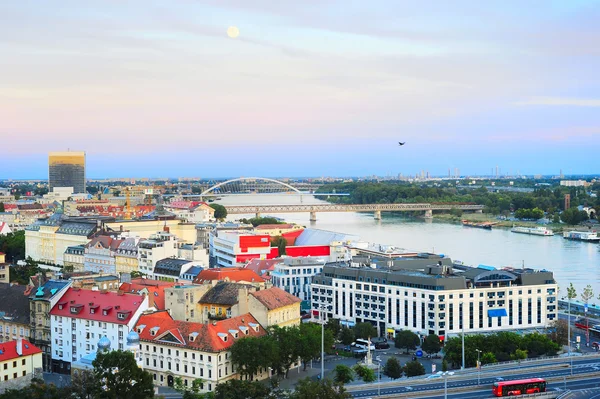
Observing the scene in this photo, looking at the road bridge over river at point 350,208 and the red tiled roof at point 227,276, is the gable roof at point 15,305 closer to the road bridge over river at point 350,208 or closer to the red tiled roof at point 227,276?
the red tiled roof at point 227,276

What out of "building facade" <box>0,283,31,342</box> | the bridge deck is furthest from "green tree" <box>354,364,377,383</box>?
the bridge deck

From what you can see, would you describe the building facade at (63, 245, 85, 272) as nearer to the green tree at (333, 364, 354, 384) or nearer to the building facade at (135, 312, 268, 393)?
the building facade at (135, 312, 268, 393)

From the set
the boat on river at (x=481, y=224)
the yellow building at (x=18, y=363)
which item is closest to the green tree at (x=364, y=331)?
the yellow building at (x=18, y=363)

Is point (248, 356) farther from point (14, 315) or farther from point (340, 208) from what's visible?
point (340, 208)

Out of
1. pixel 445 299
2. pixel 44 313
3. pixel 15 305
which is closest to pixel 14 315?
pixel 15 305

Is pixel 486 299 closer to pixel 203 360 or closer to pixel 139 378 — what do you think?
pixel 203 360
